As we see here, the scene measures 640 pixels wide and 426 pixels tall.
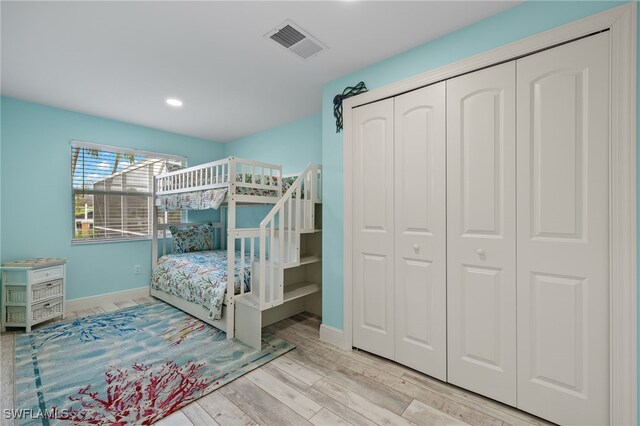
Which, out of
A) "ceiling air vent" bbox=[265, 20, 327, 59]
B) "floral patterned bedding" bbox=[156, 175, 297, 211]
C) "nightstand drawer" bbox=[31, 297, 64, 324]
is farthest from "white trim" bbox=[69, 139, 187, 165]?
"ceiling air vent" bbox=[265, 20, 327, 59]

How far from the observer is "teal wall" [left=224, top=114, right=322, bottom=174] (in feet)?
11.4

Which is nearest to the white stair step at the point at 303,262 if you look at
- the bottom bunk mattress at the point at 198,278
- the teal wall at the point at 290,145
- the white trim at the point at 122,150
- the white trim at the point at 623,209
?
the bottom bunk mattress at the point at 198,278

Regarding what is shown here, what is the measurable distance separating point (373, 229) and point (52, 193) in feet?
11.9

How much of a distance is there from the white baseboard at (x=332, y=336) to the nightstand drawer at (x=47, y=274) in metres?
2.84

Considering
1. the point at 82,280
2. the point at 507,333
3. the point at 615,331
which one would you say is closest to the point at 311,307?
the point at 507,333

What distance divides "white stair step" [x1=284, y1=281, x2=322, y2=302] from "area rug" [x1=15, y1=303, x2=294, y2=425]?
413mm

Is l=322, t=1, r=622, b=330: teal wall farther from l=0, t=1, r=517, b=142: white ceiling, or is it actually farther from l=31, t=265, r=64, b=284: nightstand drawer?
l=31, t=265, r=64, b=284: nightstand drawer

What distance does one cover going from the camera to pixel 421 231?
6.43ft

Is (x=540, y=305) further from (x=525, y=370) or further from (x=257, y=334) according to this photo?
(x=257, y=334)

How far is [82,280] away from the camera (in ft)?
10.7

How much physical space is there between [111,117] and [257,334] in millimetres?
3266

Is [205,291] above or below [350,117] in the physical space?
below

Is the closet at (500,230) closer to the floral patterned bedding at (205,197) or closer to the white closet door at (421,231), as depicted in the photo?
the white closet door at (421,231)

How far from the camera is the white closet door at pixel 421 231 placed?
73.2 inches
